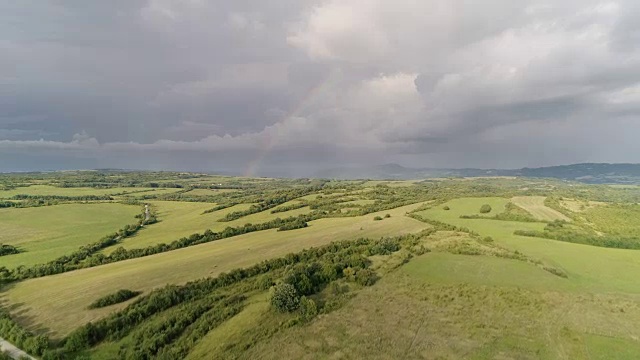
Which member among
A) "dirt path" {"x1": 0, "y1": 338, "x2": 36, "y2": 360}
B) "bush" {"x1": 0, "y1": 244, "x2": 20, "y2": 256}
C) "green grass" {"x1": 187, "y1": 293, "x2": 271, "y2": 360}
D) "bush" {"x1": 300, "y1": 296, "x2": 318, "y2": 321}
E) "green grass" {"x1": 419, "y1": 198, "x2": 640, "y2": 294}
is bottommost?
"dirt path" {"x1": 0, "y1": 338, "x2": 36, "y2": 360}

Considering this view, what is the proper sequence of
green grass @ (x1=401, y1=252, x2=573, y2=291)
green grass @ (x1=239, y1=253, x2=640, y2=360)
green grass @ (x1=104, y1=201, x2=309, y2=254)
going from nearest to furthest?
green grass @ (x1=239, y1=253, x2=640, y2=360) → green grass @ (x1=401, y1=252, x2=573, y2=291) → green grass @ (x1=104, y1=201, x2=309, y2=254)

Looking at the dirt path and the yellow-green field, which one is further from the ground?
the yellow-green field

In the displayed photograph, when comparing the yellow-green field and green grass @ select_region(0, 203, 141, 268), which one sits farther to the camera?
the yellow-green field

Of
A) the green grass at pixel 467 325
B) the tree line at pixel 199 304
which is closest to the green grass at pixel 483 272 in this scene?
the green grass at pixel 467 325

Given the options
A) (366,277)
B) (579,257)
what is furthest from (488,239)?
(366,277)

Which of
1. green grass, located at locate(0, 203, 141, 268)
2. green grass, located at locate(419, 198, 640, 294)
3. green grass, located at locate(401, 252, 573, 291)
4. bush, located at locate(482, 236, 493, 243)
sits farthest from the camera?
green grass, located at locate(0, 203, 141, 268)

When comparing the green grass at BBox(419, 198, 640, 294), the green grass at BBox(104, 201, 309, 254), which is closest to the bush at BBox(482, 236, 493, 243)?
the green grass at BBox(419, 198, 640, 294)

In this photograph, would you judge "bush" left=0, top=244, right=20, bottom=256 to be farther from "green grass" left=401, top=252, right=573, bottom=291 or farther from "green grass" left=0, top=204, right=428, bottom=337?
"green grass" left=401, top=252, right=573, bottom=291
